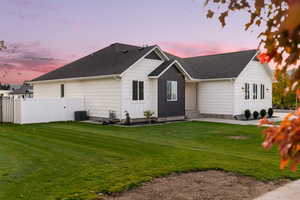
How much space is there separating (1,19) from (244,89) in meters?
17.3

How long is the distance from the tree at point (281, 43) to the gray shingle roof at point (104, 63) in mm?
15198

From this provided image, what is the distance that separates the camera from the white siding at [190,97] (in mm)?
23016

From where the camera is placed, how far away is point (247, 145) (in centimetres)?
1048

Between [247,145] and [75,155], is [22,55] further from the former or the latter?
[247,145]

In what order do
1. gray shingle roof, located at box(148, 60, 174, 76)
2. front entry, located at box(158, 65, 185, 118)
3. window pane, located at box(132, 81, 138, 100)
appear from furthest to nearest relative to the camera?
front entry, located at box(158, 65, 185, 118) < gray shingle roof, located at box(148, 60, 174, 76) < window pane, located at box(132, 81, 138, 100)

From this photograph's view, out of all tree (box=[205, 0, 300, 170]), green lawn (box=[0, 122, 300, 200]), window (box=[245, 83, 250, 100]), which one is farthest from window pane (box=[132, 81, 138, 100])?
tree (box=[205, 0, 300, 170])

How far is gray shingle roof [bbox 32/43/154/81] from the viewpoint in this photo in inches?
739

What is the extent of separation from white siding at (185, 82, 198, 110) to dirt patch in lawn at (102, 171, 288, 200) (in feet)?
55.4

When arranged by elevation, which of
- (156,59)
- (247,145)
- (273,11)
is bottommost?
(247,145)

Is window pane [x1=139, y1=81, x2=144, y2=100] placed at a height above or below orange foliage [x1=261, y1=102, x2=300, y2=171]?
above

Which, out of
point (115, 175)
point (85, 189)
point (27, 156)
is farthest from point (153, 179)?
point (27, 156)

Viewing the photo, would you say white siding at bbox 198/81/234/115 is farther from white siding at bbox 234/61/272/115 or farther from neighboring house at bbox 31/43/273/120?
white siding at bbox 234/61/272/115

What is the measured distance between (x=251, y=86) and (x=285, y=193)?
18.8m

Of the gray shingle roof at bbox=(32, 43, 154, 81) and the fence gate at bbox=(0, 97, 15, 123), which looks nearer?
the fence gate at bbox=(0, 97, 15, 123)
